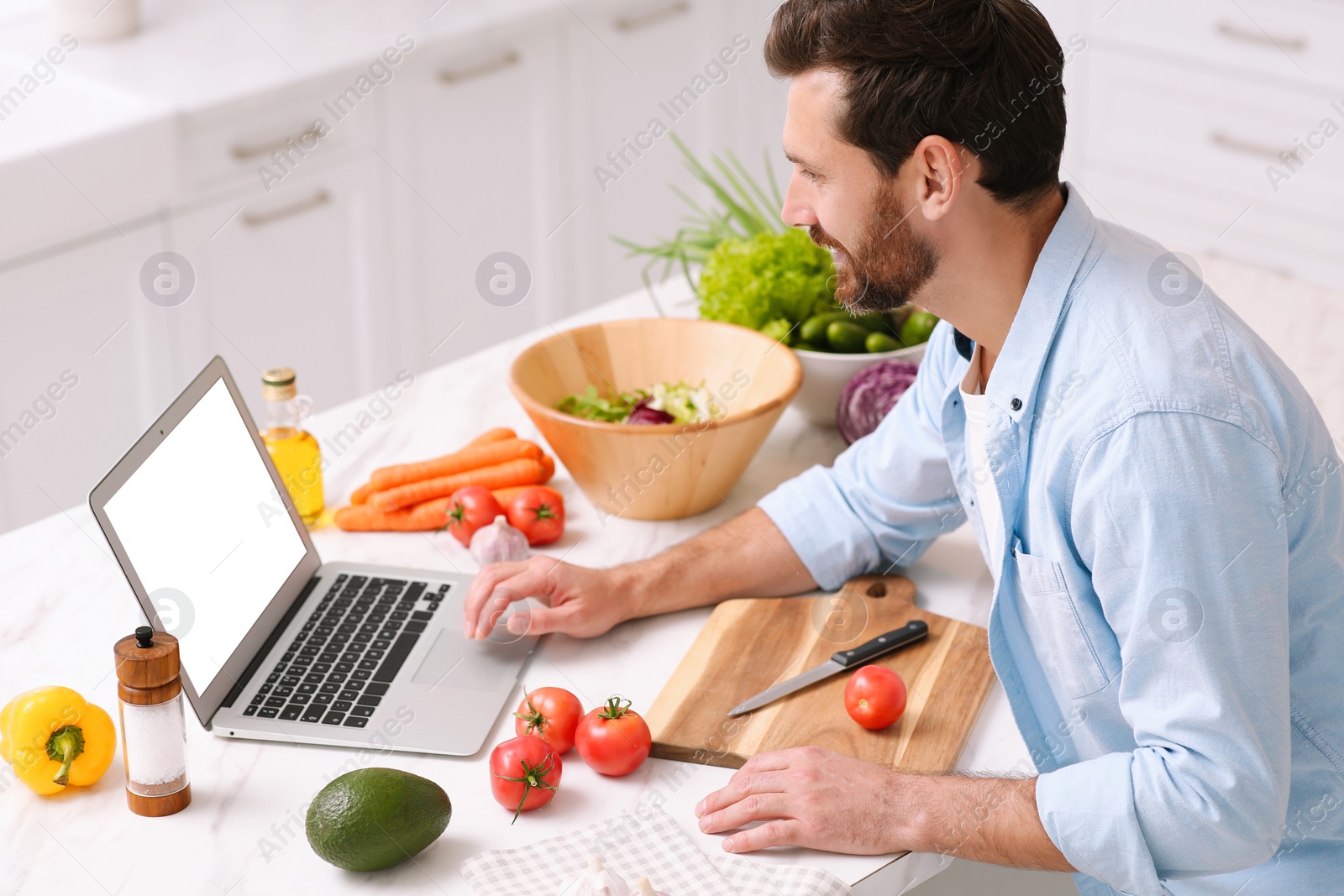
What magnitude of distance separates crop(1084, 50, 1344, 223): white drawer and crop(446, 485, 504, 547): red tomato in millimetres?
2589

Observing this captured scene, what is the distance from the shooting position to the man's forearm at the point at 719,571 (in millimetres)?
1509

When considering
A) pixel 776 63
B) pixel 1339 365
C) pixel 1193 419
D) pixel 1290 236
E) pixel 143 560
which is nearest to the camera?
pixel 1193 419

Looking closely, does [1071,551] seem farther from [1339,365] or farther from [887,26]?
[1339,365]

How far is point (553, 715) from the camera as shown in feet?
4.18

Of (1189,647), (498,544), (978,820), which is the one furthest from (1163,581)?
(498,544)

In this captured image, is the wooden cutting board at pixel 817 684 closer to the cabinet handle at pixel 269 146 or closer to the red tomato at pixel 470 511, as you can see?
the red tomato at pixel 470 511

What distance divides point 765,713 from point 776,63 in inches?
25.9

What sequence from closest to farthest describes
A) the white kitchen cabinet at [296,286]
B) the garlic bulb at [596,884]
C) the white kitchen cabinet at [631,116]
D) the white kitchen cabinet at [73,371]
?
the garlic bulb at [596,884], the white kitchen cabinet at [73,371], the white kitchen cabinet at [296,286], the white kitchen cabinet at [631,116]

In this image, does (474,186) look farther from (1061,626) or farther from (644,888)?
(644,888)

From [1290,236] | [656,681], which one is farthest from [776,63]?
[1290,236]

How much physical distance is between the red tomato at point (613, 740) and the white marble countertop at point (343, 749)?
0.07ft

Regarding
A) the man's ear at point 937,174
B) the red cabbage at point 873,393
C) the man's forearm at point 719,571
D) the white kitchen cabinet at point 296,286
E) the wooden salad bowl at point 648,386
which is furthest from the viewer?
the white kitchen cabinet at point 296,286

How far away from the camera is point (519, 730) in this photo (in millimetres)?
1288

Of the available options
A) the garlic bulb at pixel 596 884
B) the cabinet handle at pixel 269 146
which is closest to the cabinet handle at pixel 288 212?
the cabinet handle at pixel 269 146
